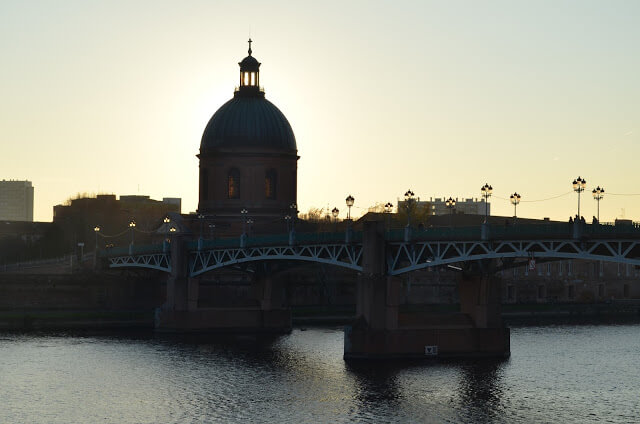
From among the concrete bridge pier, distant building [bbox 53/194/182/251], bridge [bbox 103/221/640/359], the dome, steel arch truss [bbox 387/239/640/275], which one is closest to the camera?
steel arch truss [bbox 387/239/640/275]

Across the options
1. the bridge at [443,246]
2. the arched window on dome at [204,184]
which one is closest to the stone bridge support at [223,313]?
the bridge at [443,246]

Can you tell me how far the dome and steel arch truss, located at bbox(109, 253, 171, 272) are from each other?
15.4 metres

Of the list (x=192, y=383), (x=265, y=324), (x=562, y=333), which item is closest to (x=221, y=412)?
(x=192, y=383)

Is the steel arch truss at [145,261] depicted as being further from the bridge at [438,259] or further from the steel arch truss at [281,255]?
the bridge at [438,259]

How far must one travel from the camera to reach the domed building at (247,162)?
440 ft

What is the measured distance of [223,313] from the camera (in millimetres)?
Result: 111375

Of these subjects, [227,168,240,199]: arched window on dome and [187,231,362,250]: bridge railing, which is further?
[227,168,240,199]: arched window on dome

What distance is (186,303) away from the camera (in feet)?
368

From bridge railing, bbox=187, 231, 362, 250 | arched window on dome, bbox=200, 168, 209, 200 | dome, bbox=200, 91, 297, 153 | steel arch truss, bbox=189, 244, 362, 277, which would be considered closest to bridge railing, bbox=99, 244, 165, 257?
steel arch truss, bbox=189, 244, 362, 277

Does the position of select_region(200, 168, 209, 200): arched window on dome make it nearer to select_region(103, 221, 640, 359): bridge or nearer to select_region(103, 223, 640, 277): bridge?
select_region(103, 223, 640, 277): bridge

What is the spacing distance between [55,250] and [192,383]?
104m

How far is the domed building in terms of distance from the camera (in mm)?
134000

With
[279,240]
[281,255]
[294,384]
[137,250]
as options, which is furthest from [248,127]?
[294,384]

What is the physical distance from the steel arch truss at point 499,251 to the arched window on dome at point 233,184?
50644 mm
